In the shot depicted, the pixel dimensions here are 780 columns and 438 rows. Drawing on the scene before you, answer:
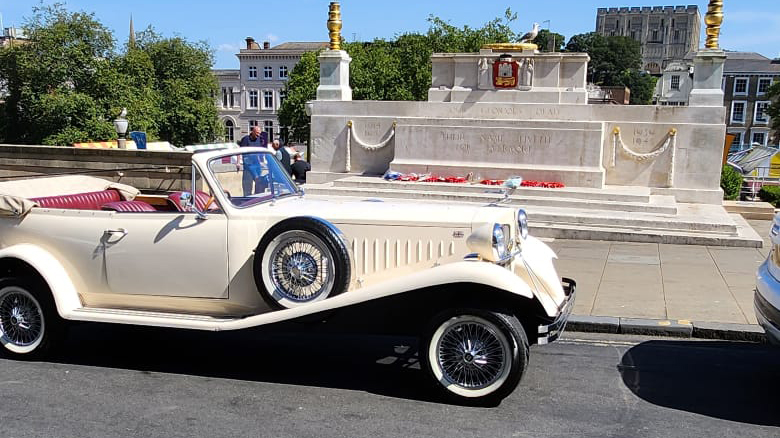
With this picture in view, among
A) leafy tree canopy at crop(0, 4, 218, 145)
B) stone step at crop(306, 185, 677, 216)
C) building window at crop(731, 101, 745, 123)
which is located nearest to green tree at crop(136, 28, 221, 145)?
leafy tree canopy at crop(0, 4, 218, 145)

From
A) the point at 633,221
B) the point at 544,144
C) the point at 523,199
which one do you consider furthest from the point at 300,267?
the point at 544,144

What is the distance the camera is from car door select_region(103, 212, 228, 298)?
542 centimetres

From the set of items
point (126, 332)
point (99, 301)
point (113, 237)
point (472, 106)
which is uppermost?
point (472, 106)

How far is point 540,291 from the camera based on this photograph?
514cm

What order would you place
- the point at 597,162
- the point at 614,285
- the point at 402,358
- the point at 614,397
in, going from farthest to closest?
the point at 597,162 → the point at 614,285 → the point at 402,358 → the point at 614,397

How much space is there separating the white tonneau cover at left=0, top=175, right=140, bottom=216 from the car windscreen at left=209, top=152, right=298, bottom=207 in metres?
1.58

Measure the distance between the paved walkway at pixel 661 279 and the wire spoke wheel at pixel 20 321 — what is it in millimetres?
4981

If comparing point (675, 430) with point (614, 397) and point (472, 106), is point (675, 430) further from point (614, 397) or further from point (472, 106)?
point (472, 106)

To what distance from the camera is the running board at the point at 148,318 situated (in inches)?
208

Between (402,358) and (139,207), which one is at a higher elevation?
(139,207)

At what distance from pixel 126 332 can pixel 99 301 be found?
45.7 inches

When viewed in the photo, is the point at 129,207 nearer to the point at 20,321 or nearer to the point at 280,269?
the point at 20,321

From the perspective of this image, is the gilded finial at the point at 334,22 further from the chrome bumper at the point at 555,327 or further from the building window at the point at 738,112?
the building window at the point at 738,112

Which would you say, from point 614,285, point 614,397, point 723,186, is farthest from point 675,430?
point 723,186
